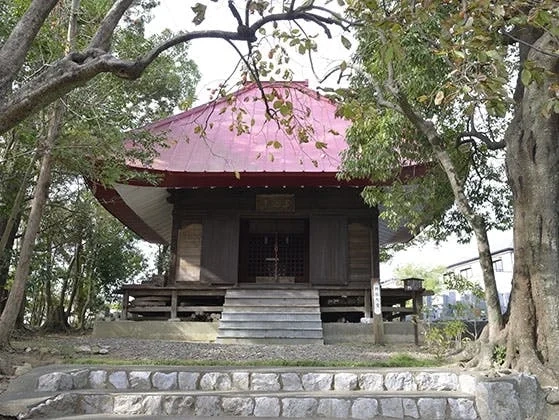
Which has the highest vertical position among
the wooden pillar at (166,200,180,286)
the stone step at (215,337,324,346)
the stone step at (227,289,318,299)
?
the wooden pillar at (166,200,180,286)

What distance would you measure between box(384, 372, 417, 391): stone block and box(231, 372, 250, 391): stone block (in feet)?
4.98

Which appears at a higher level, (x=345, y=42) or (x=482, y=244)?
(x=345, y=42)

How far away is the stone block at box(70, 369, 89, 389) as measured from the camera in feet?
17.6

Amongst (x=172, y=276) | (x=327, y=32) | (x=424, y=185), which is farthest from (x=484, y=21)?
(x=172, y=276)

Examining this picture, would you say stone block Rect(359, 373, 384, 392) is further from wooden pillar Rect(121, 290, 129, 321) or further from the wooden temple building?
wooden pillar Rect(121, 290, 129, 321)

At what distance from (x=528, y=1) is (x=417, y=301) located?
7550 millimetres

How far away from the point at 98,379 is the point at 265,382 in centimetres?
183

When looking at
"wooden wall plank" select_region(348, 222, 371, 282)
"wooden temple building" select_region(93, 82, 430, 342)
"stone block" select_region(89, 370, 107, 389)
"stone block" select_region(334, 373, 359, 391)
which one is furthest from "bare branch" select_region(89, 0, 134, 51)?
"wooden wall plank" select_region(348, 222, 371, 282)

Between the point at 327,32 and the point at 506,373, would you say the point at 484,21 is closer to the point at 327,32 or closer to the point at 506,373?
the point at 327,32

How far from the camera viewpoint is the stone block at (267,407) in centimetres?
481

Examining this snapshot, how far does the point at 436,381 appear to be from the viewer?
18.0ft

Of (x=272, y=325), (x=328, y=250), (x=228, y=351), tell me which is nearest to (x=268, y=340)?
(x=272, y=325)

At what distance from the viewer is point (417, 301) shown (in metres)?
10.3

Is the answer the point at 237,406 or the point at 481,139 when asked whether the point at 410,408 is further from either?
the point at 481,139
